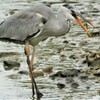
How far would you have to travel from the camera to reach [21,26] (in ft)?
37.7

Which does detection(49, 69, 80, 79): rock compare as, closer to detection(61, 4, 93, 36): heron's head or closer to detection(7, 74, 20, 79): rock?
detection(7, 74, 20, 79): rock

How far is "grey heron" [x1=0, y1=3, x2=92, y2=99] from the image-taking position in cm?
1116

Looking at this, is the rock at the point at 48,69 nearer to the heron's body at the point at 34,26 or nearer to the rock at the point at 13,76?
the rock at the point at 13,76

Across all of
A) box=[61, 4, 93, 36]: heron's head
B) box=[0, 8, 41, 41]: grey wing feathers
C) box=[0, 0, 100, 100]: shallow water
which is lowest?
box=[0, 0, 100, 100]: shallow water

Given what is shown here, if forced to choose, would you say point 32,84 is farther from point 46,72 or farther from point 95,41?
point 95,41

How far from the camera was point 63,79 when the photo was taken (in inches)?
461

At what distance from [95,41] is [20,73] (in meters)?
3.48

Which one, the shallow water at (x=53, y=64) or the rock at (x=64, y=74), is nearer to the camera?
the shallow water at (x=53, y=64)

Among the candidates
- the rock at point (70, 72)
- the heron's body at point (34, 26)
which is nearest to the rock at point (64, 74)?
the rock at point (70, 72)

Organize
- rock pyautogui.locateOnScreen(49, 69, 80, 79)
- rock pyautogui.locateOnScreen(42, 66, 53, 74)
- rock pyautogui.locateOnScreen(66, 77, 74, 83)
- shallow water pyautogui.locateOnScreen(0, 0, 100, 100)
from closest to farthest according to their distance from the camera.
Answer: shallow water pyautogui.locateOnScreen(0, 0, 100, 100)
rock pyautogui.locateOnScreen(66, 77, 74, 83)
rock pyautogui.locateOnScreen(49, 69, 80, 79)
rock pyautogui.locateOnScreen(42, 66, 53, 74)

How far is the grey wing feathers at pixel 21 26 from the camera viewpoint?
1127cm

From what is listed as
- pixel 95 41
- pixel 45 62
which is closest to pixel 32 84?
pixel 45 62

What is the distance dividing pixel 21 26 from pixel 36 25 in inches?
15.6

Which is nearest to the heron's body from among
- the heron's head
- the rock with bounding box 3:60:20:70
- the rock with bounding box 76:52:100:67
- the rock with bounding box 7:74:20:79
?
the heron's head
